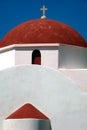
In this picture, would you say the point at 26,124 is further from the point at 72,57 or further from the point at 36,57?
the point at 72,57

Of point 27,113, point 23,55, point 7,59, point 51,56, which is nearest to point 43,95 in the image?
point 27,113

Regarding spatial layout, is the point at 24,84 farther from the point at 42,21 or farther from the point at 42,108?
the point at 42,21

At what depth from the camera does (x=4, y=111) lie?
1444 centimetres

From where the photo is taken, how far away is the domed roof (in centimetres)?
1706

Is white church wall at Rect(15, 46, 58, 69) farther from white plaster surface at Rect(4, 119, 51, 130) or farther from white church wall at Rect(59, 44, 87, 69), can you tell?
white plaster surface at Rect(4, 119, 51, 130)

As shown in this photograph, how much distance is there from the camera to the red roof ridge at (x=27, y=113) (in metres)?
13.7

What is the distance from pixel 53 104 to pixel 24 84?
1.29m

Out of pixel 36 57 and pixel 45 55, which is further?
pixel 36 57

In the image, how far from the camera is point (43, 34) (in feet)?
56.5

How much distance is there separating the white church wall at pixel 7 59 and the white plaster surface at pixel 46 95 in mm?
2478

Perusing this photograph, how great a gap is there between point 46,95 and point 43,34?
3.74 m

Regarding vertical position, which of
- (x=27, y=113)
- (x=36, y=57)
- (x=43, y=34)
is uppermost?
(x=43, y=34)

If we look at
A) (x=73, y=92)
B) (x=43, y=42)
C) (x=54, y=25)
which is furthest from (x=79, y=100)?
(x=54, y=25)

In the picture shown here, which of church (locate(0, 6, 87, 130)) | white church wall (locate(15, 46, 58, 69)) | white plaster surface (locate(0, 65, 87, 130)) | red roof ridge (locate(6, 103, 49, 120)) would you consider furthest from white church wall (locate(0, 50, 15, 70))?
red roof ridge (locate(6, 103, 49, 120))
